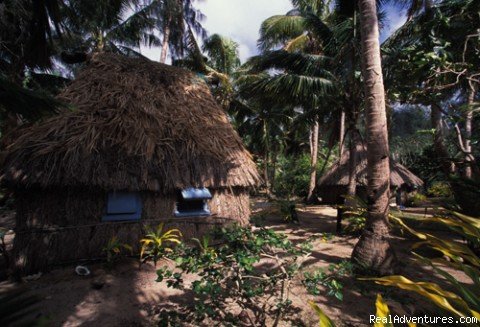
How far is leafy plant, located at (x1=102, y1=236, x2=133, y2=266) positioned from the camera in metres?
4.96

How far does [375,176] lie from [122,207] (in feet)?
16.1

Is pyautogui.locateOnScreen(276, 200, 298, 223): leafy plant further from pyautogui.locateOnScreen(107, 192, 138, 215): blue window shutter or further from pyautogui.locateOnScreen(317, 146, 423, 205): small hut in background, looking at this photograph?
pyautogui.locateOnScreen(107, 192, 138, 215): blue window shutter

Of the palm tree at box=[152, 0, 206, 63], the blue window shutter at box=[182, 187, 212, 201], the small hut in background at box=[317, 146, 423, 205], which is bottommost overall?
the blue window shutter at box=[182, 187, 212, 201]

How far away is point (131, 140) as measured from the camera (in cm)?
575

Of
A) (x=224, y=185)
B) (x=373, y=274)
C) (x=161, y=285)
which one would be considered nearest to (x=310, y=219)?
(x=224, y=185)

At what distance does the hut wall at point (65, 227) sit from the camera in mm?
4828

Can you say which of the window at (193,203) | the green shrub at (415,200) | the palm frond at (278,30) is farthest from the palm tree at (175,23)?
the green shrub at (415,200)

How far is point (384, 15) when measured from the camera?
8.12 meters

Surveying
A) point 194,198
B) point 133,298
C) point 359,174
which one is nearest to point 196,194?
point 194,198

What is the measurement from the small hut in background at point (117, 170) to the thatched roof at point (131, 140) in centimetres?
2

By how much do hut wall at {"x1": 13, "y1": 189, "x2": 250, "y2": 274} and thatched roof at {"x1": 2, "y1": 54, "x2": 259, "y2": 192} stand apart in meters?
0.40

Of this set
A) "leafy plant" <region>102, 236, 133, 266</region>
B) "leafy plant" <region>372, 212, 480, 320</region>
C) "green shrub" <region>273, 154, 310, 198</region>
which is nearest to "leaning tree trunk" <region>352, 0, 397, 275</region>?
"leafy plant" <region>372, 212, 480, 320</region>

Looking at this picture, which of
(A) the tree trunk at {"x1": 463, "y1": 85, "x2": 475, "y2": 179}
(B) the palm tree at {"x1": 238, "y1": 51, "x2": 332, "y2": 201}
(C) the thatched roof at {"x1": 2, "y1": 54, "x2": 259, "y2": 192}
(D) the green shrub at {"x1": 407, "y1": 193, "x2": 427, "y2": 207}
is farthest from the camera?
(D) the green shrub at {"x1": 407, "y1": 193, "x2": 427, "y2": 207}

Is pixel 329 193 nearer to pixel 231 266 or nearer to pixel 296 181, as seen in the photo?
pixel 296 181
